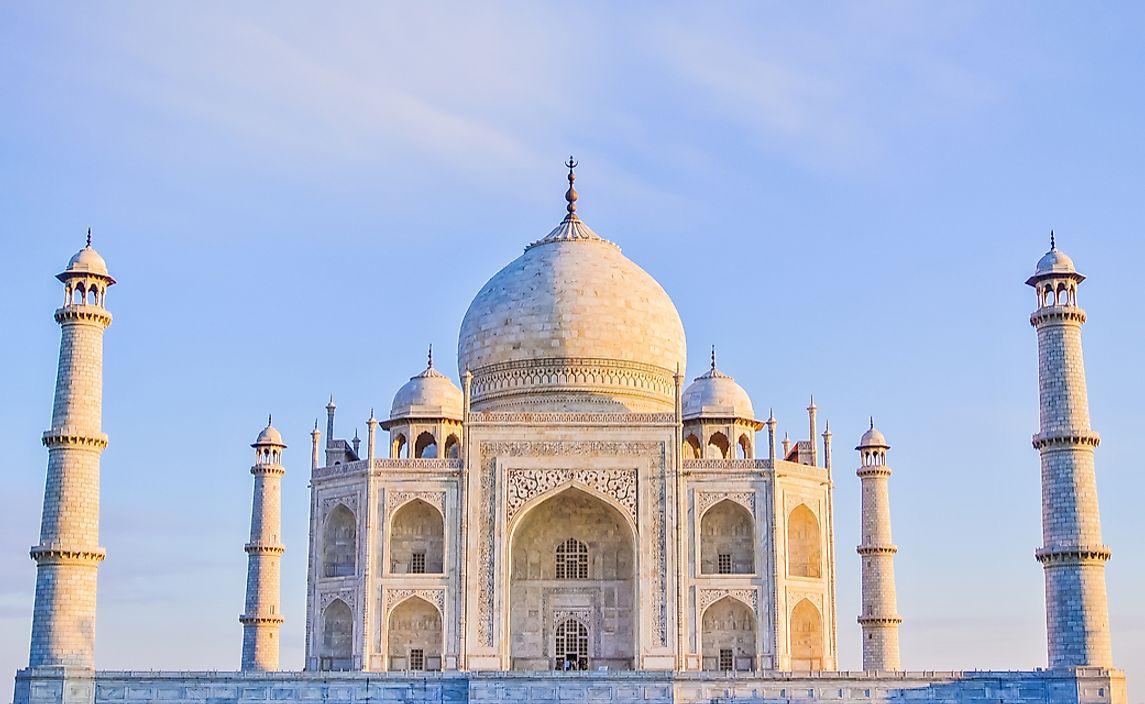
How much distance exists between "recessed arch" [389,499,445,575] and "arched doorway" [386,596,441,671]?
66cm

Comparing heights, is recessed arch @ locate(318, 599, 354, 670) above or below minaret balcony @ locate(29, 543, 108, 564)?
below

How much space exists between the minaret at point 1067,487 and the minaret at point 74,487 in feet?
43.5

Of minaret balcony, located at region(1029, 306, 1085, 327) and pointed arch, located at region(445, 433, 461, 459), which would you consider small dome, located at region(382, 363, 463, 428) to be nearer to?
pointed arch, located at region(445, 433, 461, 459)

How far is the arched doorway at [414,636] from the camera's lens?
25344 millimetres

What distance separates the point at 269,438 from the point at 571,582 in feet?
24.3

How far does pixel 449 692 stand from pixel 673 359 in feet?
28.0

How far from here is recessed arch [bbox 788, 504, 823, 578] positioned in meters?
26.5

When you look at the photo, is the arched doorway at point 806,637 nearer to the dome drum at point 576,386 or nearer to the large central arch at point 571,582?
the large central arch at point 571,582

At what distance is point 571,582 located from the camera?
26.2 meters

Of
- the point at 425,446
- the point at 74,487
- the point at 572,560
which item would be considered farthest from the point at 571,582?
the point at 74,487

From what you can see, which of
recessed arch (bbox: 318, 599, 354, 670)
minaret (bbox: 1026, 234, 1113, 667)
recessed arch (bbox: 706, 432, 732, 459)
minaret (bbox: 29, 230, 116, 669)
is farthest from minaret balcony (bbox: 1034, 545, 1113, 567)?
minaret (bbox: 29, 230, 116, 669)

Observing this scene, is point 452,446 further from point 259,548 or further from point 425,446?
point 259,548

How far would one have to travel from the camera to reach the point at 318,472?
26719mm

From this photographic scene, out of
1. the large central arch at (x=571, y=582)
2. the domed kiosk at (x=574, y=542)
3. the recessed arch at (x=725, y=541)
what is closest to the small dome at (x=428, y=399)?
the domed kiosk at (x=574, y=542)
